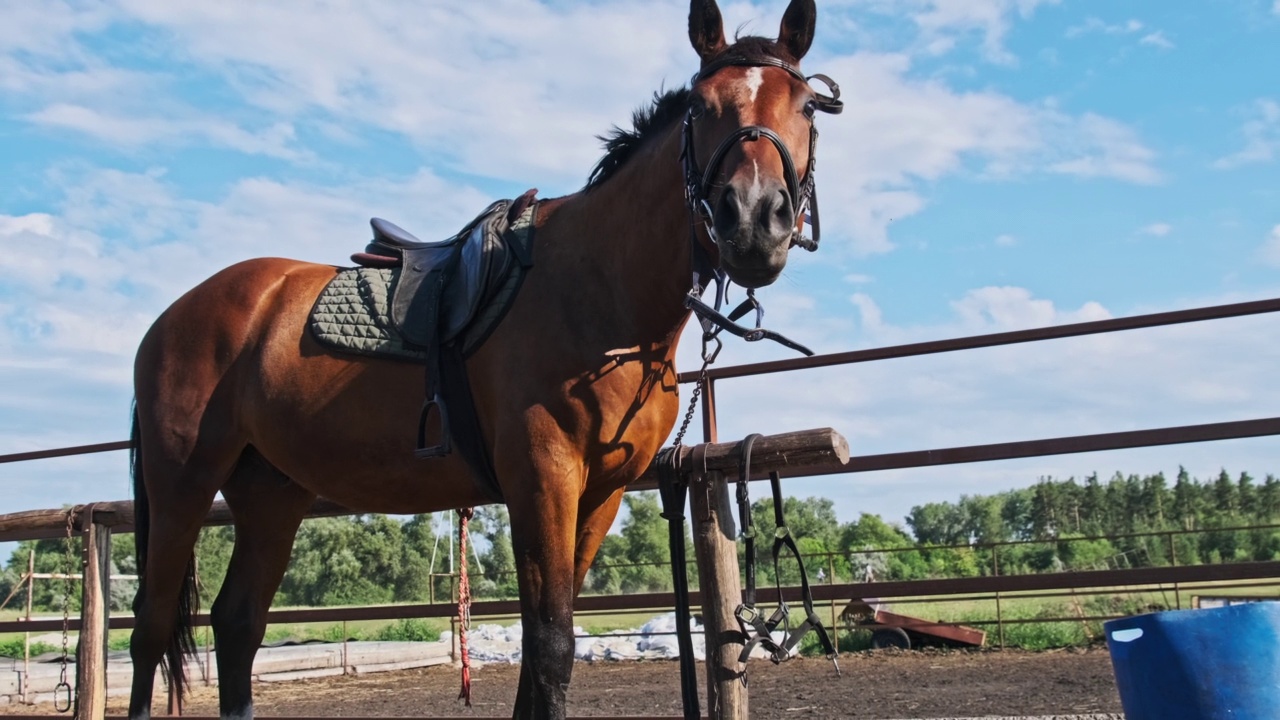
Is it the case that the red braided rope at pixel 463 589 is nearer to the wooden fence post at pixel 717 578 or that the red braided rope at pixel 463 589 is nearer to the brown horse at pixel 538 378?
the brown horse at pixel 538 378

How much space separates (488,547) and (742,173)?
2231 cm

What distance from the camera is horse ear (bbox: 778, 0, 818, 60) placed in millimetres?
2963

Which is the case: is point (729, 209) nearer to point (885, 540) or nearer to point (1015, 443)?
point (1015, 443)

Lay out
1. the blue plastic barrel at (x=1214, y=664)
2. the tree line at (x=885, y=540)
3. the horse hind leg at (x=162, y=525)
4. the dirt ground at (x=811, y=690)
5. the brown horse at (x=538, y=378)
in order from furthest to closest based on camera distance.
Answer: the tree line at (x=885, y=540)
the dirt ground at (x=811, y=690)
the horse hind leg at (x=162, y=525)
the brown horse at (x=538, y=378)
the blue plastic barrel at (x=1214, y=664)

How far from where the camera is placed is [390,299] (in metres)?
3.41

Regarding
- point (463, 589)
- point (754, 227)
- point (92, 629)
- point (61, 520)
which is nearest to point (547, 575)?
point (754, 227)

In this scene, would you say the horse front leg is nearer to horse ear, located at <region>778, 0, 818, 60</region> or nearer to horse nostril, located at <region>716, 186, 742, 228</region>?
horse nostril, located at <region>716, 186, 742, 228</region>

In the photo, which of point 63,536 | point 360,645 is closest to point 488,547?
point 360,645

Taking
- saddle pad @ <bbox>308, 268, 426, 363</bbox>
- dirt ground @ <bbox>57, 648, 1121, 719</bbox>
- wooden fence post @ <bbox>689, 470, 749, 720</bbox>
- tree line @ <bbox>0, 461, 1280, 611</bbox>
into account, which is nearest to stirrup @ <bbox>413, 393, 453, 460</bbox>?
saddle pad @ <bbox>308, 268, 426, 363</bbox>

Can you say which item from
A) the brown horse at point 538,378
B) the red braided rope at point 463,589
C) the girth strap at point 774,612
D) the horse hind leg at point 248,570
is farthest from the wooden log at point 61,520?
the girth strap at point 774,612

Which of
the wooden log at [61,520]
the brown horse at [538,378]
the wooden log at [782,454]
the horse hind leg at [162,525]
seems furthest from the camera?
the wooden log at [61,520]

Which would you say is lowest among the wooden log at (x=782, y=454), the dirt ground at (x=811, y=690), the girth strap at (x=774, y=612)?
the dirt ground at (x=811, y=690)

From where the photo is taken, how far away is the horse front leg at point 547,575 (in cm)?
276

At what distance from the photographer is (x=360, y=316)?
3.41m
